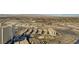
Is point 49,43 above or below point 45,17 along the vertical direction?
below
